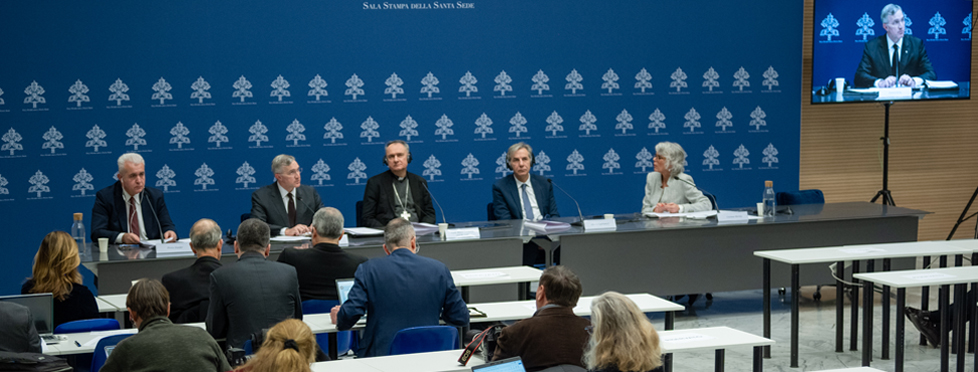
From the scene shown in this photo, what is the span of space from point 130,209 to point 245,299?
2.16 meters

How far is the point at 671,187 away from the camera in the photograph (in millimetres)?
6090

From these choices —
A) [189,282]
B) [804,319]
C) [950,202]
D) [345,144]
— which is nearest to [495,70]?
[345,144]

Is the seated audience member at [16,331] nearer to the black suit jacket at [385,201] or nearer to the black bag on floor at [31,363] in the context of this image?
the black bag on floor at [31,363]

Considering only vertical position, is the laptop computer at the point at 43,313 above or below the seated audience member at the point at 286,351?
below

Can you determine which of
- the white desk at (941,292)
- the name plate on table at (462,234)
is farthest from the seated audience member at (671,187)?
the white desk at (941,292)

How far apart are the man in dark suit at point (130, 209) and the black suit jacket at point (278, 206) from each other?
0.50m

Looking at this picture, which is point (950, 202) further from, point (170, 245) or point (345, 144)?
point (170, 245)

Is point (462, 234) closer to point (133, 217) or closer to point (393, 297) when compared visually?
point (393, 297)

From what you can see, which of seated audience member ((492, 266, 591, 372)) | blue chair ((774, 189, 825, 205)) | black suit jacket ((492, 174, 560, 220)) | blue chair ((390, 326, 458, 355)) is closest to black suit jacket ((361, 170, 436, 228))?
black suit jacket ((492, 174, 560, 220))

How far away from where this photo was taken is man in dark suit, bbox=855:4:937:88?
299 inches

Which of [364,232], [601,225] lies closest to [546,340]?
[364,232]

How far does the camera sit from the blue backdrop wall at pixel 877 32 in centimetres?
756

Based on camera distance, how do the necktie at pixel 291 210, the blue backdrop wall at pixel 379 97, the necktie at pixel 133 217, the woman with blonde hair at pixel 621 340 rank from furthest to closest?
the blue backdrop wall at pixel 379 97 < the necktie at pixel 291 210 < the necktie at pixel 133 217 < the woman with blonde hair at pixel 621 340

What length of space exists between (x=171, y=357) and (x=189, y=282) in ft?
3.62
